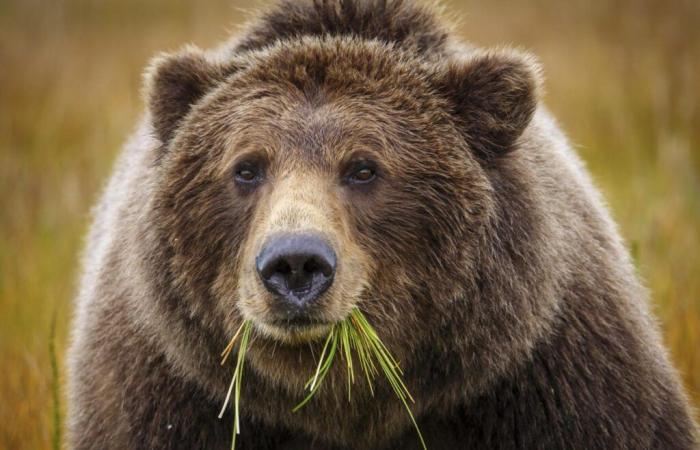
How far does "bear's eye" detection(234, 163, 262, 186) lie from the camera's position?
448 centimetres

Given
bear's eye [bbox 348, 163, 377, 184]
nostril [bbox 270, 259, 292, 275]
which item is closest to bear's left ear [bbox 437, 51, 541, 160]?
bear's eye [bbox 348, 163, 377, 184]

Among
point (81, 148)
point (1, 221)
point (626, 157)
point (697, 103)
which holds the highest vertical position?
point (697, 103)

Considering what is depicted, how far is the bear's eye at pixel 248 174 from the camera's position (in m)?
4.48

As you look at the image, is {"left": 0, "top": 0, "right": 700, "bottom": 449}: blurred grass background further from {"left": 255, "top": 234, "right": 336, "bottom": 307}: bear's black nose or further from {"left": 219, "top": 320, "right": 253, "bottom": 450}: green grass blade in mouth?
{"left": 255, "top": 234, "right": 336, "bottom": 307}: bear's black nose

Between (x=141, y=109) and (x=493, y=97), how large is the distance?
359 inches

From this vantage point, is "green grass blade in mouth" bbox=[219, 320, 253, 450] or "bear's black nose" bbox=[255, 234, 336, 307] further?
"green grass blade in mouth" bbox=[219, 320, 253, 450]

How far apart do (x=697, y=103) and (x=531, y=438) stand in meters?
8.44

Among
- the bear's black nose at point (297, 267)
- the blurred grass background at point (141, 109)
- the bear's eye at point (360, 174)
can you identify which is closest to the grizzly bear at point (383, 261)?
the bear's eye at point (360, 174)

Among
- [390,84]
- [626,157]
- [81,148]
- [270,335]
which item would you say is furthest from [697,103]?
[270,335]

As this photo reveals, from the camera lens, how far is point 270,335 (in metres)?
4.18

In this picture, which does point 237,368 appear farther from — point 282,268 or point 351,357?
point 282,268

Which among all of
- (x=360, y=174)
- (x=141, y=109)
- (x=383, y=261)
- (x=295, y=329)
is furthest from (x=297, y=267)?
(x=141, y=109)

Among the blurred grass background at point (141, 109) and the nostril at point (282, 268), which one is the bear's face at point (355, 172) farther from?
the blurred grass background at point (141, 109)

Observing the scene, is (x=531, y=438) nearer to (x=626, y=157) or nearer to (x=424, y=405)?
(x=424, y=405)
